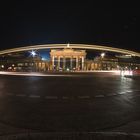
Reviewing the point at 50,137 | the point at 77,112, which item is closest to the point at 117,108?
the point at 77,112

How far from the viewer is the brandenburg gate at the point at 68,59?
95500 mm

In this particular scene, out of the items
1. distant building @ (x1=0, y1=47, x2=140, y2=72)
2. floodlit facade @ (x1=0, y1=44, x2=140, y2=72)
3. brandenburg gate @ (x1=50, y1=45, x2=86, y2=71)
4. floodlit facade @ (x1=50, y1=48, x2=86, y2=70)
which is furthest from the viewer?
distant building @ (x1=0, y1=47, x2=140, y2=72)

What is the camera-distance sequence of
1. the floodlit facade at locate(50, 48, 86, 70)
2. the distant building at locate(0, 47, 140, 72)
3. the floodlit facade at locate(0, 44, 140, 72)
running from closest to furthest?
the floodlit facade at locate(0, 44, 140, 72) → the floodlit facade at locate(50, 48, 86, 70) → the distant building at locate(0, 47, 140, 72)

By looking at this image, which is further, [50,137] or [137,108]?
[137,108]

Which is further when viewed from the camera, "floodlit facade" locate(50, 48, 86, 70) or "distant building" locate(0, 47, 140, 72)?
"distant building" locate(0, 47, 140, 72)

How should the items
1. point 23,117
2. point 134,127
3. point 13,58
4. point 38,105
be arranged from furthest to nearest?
point 13,58
point 38,105
point 23,117
point 134,127

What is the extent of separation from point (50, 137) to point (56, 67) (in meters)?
94.7

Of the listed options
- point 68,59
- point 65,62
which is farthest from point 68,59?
point 65,62

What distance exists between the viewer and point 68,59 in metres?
101

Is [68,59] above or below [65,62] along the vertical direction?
above

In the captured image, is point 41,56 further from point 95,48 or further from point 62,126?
point 62,126

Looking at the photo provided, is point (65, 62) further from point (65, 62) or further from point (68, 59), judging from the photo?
point (68, 59)

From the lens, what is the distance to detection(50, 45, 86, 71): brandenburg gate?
95.5m

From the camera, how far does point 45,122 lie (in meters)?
8.85
